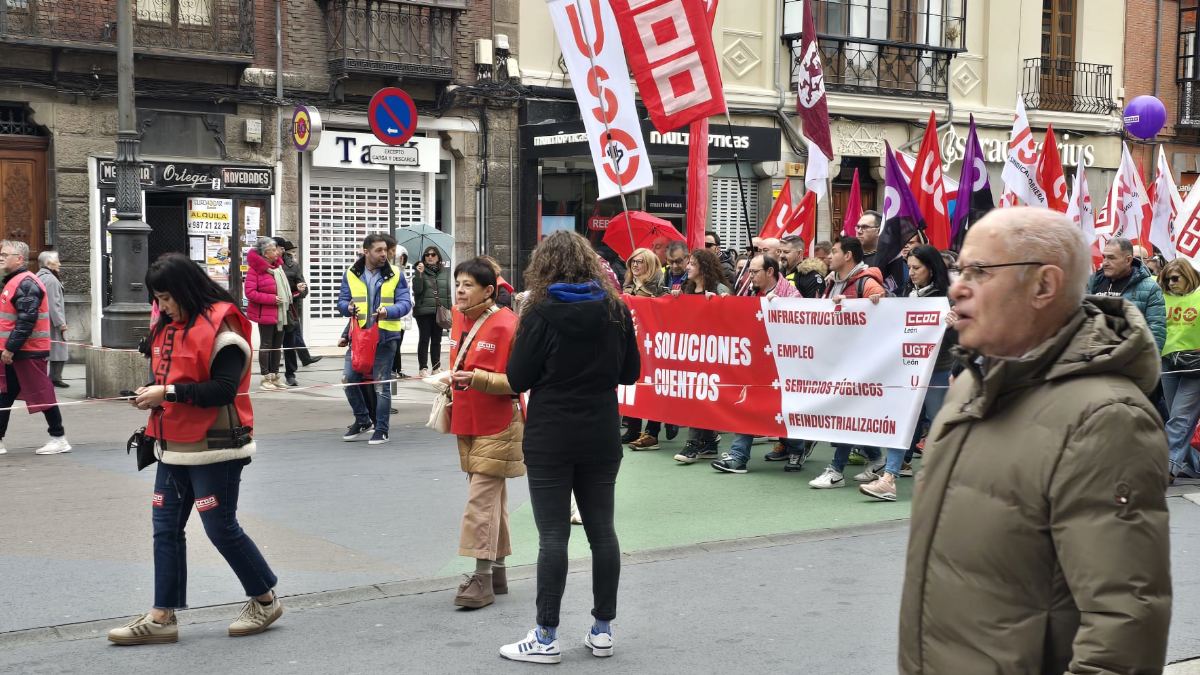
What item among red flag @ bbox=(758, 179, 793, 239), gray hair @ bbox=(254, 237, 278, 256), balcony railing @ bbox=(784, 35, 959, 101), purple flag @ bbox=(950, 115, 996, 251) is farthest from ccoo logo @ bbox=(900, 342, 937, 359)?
balcony railing @ bbox=(784, 35, 959, 101)

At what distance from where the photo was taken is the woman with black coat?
533 cm

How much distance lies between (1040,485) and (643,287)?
349 inches

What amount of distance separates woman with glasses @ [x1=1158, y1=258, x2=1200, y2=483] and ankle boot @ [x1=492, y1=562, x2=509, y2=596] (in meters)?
5.87

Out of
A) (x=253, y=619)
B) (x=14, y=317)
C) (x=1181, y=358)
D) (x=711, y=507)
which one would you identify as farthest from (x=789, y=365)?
(x=14, y=317)

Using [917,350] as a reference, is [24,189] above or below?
above

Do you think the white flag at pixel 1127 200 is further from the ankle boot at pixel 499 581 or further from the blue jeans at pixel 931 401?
the ankle boot at pixel 499 581

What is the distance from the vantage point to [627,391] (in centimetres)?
1122

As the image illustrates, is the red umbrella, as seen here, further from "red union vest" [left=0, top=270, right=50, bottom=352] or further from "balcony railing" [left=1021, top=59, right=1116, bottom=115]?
"balcony railing" [left=1021, top=59, right=1116, bottom=115]

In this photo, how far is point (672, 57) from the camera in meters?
11.4

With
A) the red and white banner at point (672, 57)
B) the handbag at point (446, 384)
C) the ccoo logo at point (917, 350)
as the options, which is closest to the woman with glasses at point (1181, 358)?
the ccoo logo at point (917, 350)

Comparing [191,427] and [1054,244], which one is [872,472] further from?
[1054,244]

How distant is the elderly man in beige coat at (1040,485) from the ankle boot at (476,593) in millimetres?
3680

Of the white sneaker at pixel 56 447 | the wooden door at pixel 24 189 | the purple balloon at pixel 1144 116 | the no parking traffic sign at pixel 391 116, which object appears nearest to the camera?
the white sneaker at pixel 56 447

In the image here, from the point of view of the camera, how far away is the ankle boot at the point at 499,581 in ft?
21.0
